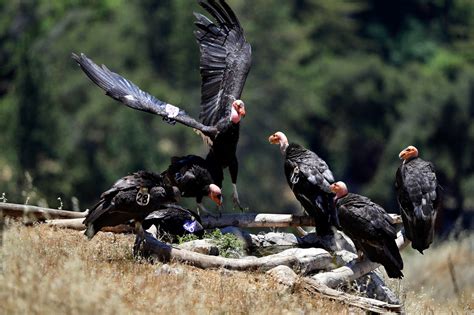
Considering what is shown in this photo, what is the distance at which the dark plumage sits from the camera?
13281mm

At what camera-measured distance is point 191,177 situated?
15.6 m

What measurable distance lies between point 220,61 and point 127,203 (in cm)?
558

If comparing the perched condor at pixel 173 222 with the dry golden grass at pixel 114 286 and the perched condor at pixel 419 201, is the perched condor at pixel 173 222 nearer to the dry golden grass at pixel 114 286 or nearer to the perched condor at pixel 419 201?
the dry golden grass at pixel 114 286

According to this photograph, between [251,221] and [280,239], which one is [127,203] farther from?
[280,239]

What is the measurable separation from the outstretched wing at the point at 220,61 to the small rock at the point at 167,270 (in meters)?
4.71

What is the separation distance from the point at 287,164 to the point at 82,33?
51527mm

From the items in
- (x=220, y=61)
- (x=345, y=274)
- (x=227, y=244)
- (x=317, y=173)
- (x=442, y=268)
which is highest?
(x=220, y=61)

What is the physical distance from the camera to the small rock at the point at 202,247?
1416cm

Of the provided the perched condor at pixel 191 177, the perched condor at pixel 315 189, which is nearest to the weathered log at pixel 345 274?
the perched condor at pixel 315 189

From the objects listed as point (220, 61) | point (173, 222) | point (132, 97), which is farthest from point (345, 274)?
point (220, 61)

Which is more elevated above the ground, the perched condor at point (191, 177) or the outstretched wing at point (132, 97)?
the outstretched wing at point (132, 97)

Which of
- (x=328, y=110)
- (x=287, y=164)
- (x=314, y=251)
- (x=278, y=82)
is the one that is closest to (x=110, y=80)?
(x=287, y=164)

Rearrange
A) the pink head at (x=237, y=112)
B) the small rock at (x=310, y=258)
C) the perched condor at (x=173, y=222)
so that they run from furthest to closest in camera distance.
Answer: the pink head at (x=237, y=112) → the perched condor at (x=173, y=222) → the small rock at (x=310, y=258)

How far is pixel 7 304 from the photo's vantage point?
32.8ft
